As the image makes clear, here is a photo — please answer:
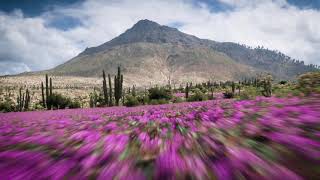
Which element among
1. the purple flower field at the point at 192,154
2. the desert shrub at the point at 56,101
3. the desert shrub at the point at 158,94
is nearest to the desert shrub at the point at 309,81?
the purple flower field at the point at 192,154

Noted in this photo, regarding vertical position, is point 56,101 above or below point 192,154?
below

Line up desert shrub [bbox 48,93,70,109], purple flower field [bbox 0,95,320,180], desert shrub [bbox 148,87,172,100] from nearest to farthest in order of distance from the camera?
purple flower field [bbox 0,95,320,180]
desert shrub [bbox 148,87,172,100]
desert shrub [bbox 48,93,70,109]

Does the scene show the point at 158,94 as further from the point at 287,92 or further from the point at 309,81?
the point at 287,92

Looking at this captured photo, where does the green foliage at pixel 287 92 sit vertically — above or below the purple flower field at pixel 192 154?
above

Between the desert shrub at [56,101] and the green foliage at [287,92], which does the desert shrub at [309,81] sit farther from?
the desert shrub at [56,101]

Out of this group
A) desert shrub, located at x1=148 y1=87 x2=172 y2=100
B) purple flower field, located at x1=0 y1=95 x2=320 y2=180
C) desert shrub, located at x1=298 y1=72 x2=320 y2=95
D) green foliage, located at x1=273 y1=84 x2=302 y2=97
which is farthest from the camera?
desert shrub, located at x1=148 y1=87 x2=172 y2=100

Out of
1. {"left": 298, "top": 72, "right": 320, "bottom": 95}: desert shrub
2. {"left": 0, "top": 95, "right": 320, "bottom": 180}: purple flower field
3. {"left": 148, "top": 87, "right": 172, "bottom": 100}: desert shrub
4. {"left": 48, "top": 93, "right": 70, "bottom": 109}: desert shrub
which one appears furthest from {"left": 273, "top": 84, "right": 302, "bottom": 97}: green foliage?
{"left": 48, "top": 93, "right": 70, "bottom": 109}: desert shrub

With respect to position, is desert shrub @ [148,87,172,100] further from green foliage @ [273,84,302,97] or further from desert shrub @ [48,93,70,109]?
green foliage @ [273,84,302,97]

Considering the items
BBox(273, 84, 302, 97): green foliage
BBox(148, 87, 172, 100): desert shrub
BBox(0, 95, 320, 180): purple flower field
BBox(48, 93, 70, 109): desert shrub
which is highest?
BBox(273, 84, 302, 97): green foliage

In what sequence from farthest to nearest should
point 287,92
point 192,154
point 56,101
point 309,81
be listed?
point 56,101 < point 309,81 < point 287,92 < point 192,154

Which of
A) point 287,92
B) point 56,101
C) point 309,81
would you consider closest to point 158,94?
point 56,101

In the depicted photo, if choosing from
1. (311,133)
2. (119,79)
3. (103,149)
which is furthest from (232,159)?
(119,79)

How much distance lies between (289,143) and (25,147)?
6.33 feet

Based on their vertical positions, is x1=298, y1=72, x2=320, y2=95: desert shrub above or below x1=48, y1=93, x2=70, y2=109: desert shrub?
above
